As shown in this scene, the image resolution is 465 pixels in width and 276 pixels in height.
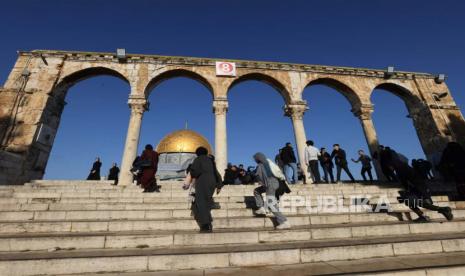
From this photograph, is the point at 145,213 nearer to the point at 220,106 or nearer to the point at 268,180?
the point at 268,180

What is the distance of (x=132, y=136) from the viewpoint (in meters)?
13.0

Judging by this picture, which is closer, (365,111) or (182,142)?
(365,111)

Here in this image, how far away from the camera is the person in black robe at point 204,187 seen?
15.4ft

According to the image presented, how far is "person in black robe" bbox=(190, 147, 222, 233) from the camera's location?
470 cm

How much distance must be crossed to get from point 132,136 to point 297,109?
32.1 ft

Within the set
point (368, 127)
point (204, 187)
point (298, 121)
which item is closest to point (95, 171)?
point (204, 187)

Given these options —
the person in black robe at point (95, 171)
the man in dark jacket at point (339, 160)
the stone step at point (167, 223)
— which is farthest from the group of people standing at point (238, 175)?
the person in black robe at point (95, 171)

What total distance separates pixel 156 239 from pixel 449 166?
881cm

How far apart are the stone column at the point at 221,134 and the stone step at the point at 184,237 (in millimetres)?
8106

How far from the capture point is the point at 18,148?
1186cm

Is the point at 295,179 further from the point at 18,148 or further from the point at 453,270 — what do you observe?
the point at 18,148

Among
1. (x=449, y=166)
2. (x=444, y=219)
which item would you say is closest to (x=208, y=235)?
(x=444, y=219)

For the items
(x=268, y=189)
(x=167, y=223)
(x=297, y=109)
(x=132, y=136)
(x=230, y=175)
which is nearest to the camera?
(x=167, y=223)

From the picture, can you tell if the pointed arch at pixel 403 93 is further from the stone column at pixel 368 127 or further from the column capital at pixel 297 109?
the column capital at pixel 297 109
